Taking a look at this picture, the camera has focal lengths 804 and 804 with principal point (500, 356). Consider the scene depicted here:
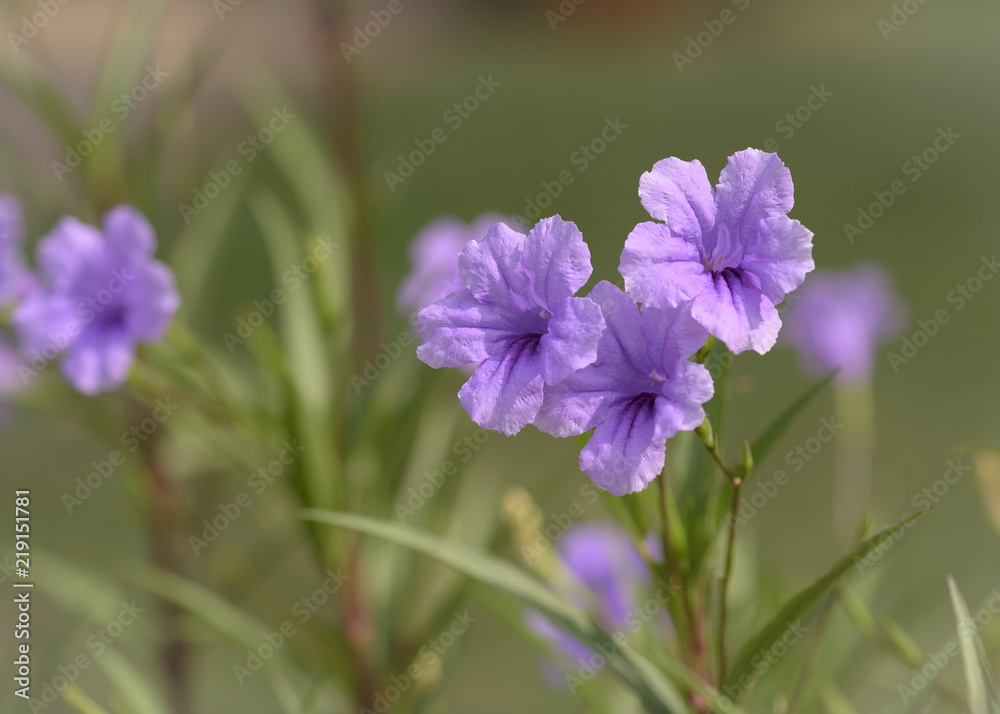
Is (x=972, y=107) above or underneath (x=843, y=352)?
above

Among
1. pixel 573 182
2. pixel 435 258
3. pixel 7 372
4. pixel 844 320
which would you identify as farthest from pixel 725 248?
pixel 573 182

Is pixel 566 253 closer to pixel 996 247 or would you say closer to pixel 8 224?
pixel 8 224

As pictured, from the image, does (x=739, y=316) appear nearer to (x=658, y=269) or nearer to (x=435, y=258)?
(x=658, y=269)

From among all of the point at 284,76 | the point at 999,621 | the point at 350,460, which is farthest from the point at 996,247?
the point at 284,76

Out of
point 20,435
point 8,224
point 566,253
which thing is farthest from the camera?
point 20,435

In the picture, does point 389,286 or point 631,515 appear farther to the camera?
point 389,286

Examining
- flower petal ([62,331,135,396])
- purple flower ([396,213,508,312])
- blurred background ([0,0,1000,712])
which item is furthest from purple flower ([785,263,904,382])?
flower petal ([62,331,135,396])
